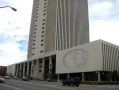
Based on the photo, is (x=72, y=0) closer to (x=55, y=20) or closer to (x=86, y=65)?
(x=55, y=20)

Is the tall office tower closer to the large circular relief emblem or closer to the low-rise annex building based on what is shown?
the low-rise annex building

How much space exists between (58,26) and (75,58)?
4226 centimetres

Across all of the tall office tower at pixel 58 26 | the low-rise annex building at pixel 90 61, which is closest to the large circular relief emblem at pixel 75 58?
the low-rise annex building at pixel 90 61

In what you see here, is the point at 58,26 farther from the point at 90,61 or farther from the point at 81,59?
the point at 90,61

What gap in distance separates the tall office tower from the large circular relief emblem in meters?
28.9

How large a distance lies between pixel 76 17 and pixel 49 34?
23.5 metres

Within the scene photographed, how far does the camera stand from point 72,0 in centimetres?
15312

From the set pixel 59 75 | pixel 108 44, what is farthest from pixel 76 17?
pixel 108 44

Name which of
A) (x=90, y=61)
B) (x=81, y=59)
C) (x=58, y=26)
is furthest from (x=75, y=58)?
(x=58, y=26)

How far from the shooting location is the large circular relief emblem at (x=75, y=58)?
317ft

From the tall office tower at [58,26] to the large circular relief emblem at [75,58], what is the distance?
2894 centimetres

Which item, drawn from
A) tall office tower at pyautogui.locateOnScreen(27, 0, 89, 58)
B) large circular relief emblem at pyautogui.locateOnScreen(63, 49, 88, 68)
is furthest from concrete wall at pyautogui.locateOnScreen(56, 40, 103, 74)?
tall office tower at pyautogui.locateOnScreen(27, 0, 89, 58)

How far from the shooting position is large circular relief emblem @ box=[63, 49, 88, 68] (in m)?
96.7

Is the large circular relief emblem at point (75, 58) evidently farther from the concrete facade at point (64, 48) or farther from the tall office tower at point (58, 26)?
the tall office tower at point (58, 26)
